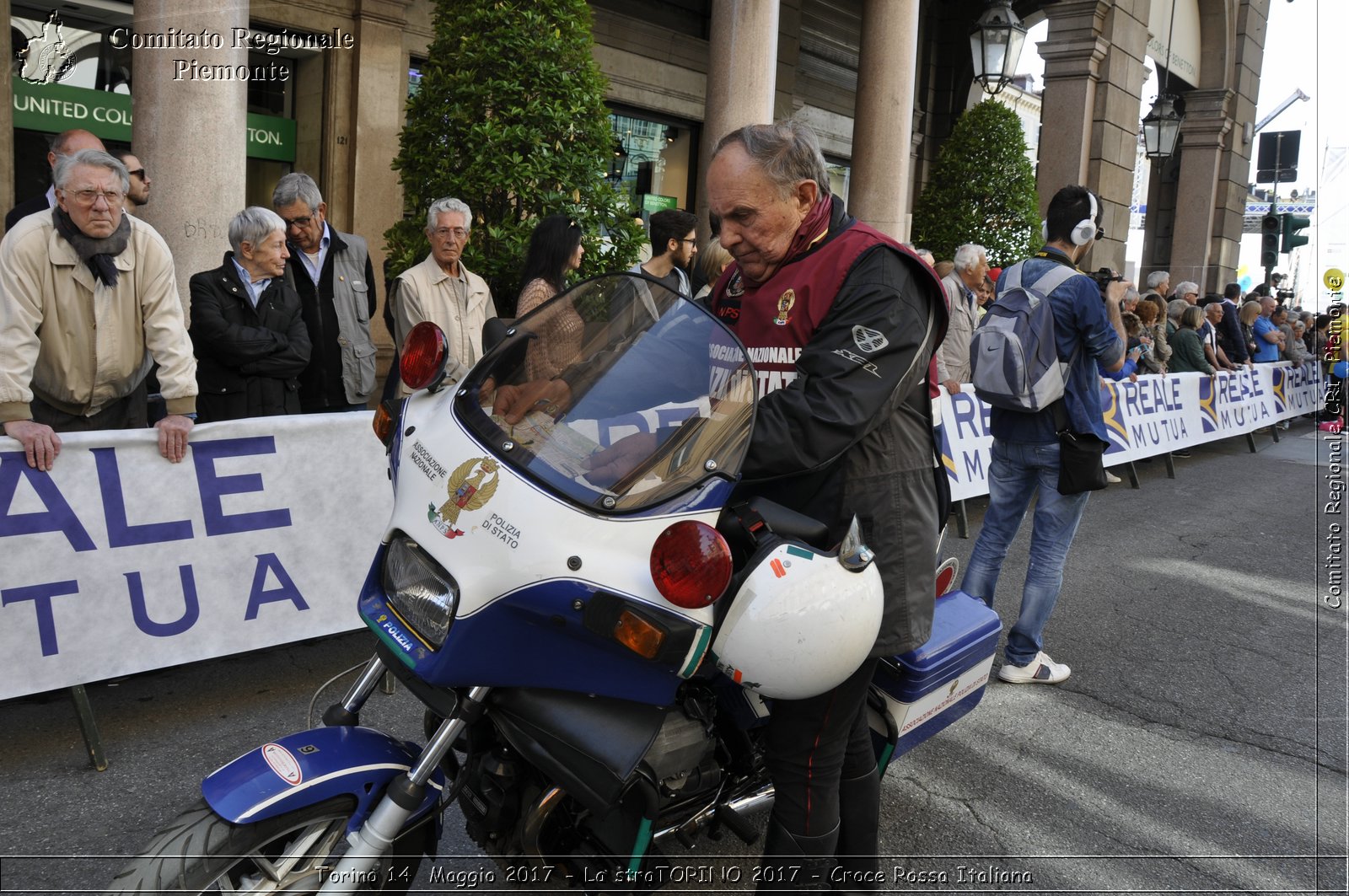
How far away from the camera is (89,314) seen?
3.90m

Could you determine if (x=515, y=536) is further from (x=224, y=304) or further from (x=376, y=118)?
(x=376, y=118)

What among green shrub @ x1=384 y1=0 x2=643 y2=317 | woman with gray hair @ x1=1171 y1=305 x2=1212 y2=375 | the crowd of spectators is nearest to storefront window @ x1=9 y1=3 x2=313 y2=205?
the crowd of spectators

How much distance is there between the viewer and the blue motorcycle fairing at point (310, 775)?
2.03 m

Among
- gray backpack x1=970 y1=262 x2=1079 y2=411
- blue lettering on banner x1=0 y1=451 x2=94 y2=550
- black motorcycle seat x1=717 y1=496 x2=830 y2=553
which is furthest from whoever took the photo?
gray backpack x1=970 y1=262 x2=1079 y2=411

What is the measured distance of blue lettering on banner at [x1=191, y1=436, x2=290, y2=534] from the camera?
378cm

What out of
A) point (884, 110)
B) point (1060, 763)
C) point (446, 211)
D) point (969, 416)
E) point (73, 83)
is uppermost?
point (884, 110)

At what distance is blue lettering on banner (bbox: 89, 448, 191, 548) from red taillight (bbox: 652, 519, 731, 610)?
2481mm

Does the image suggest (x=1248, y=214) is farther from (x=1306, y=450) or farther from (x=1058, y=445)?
(x=1058, y=445)

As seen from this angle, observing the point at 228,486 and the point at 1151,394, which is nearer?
the point at 228,486

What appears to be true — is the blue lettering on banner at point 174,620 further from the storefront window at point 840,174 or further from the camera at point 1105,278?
the storefront window at point 840,174

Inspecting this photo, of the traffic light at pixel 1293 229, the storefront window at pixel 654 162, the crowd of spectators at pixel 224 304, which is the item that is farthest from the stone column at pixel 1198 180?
the crowd of spectators at pixel 224 304

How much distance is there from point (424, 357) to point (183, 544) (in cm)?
187

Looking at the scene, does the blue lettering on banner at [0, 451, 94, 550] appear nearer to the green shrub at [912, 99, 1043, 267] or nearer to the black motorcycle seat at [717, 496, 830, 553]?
the black motorcycle seat at [717, 496, 830, 553]

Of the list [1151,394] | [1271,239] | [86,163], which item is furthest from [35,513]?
[1271,239]
